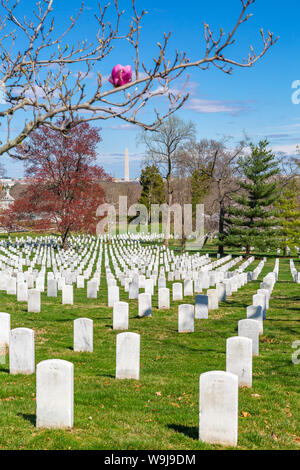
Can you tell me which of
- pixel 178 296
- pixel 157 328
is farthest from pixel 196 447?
pixel 178 296

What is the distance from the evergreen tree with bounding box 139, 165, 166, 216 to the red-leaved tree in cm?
2854

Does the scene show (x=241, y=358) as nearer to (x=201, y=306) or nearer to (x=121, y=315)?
(x=121, y=315)

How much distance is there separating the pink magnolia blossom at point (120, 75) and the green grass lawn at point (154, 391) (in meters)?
3.81

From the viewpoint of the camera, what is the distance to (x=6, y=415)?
234 inches

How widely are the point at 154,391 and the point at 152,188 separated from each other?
62924 millimetres

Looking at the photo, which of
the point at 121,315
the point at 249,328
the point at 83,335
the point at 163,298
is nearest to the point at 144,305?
the point at 163,298

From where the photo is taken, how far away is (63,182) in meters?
38.8

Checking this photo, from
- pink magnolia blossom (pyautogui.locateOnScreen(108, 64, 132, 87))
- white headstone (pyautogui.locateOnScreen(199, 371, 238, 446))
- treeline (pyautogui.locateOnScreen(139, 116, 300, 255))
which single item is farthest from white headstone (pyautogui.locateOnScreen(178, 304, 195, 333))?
treeline (pyautogui.locateOnScreen(139, 116, 300, 255))

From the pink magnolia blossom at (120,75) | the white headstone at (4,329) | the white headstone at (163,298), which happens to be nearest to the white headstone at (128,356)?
the white headstone at (4,329)

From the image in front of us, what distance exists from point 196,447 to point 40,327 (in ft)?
25.8

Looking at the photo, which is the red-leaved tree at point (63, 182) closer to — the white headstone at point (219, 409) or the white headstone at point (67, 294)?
the white headstone at point (67, 294)

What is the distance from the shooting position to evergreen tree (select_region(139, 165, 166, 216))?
69.0m

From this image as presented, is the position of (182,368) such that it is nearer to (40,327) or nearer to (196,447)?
(196,447)

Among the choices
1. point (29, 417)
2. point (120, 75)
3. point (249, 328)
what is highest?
point (120, 75)
